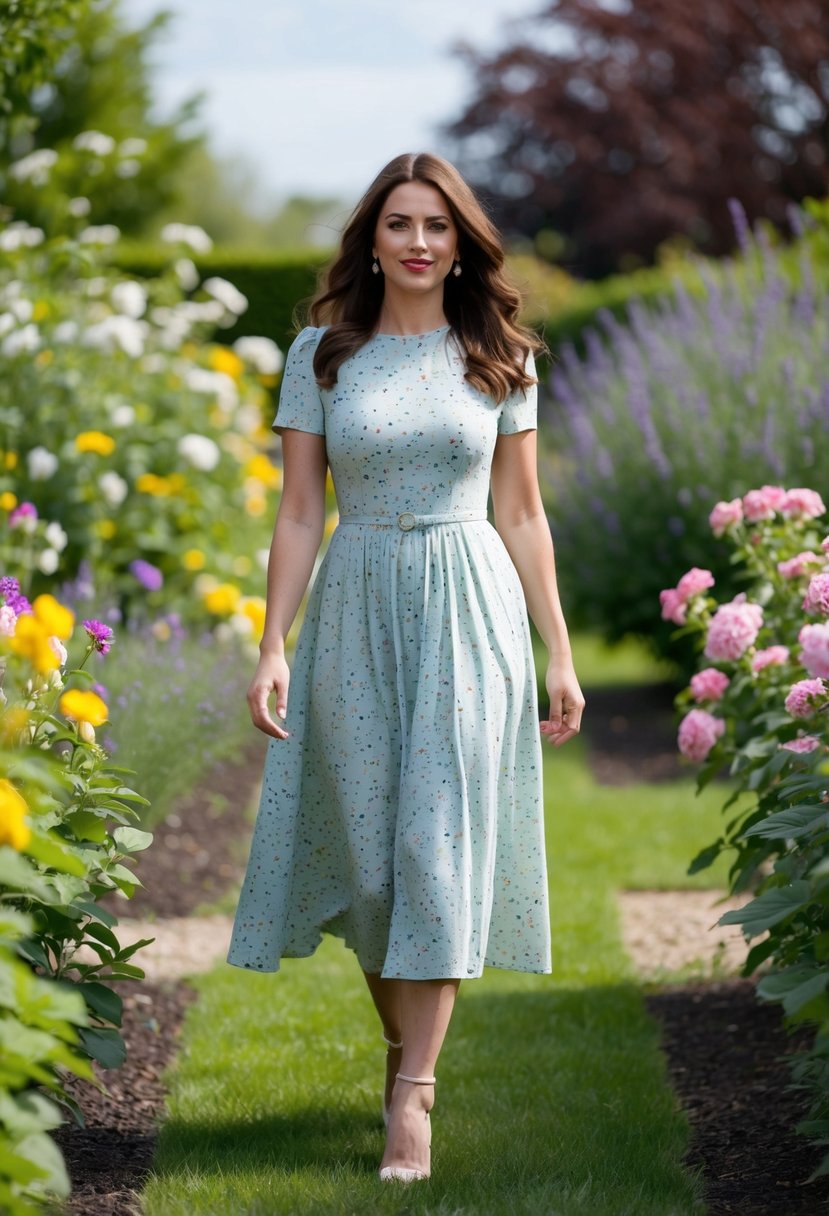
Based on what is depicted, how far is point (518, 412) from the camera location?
2.88 metres

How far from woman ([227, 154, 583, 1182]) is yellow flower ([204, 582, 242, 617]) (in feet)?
10.4

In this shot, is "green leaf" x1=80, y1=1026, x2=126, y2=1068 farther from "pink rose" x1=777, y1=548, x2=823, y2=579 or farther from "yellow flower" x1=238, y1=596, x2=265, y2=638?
"yellow flower" x1=238, y1=596, x2=265, y2=638

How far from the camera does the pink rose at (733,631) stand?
328 centimetres

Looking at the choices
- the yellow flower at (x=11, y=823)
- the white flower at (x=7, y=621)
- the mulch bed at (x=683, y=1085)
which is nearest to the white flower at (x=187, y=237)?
the mulch bed at (x=683, y=1085)

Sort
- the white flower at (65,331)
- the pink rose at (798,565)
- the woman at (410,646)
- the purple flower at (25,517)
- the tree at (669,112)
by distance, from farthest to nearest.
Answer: the tree at (669,112) → the white flower at (65,331) → the purple flower at (25,517) → the pink rose at (798,565) → the woman at (410,646)

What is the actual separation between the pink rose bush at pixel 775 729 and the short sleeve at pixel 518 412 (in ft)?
1.88

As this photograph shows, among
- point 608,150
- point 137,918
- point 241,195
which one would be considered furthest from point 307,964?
point 241,195

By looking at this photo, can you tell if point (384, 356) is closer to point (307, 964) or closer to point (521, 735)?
point (521, 735)

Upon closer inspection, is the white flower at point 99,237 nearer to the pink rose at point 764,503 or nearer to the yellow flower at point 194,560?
the yellow flower at point 194,560

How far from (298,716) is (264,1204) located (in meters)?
0.81

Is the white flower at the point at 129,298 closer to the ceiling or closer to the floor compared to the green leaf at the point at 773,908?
closer to the ceiling

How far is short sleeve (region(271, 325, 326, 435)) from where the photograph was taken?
2.82 m

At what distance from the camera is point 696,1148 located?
2.83 metres

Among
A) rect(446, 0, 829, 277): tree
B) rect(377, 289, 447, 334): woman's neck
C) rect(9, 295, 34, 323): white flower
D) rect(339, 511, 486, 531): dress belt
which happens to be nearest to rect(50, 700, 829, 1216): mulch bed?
rect(339, 511, 486, 531): dress belt
